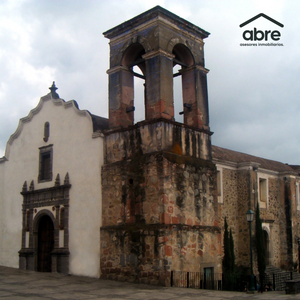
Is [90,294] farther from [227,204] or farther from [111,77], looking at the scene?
[227,204]

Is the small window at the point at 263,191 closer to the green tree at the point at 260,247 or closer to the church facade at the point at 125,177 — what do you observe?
the green tree at the point at 260,247

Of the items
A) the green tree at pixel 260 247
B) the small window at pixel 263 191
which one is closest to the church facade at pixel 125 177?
the green tree at pixel 260 247

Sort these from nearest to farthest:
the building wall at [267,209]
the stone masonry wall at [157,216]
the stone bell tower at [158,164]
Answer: the stone masonry wall at [157,216], the stone bell tower at [158,164], the building wall at [267,209]

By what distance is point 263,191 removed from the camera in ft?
77.4

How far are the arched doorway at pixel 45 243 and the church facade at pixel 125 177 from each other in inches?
1.6

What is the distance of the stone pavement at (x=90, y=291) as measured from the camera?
452 inches

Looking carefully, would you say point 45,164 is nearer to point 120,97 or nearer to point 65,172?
point 65,172

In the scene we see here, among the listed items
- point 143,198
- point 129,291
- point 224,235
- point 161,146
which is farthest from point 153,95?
point 224,235

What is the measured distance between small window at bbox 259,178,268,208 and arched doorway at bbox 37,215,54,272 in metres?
11.3

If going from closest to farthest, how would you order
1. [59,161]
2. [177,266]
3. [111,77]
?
[177,266]
[111,77]
[59,161]

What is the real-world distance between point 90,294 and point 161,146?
515 centimetres

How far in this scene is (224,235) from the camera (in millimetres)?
19922

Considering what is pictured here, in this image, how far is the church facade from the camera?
47.0ft

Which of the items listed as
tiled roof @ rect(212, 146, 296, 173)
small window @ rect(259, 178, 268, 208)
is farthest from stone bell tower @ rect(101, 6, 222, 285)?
small window @ rect(259, 178, 268, 208)
